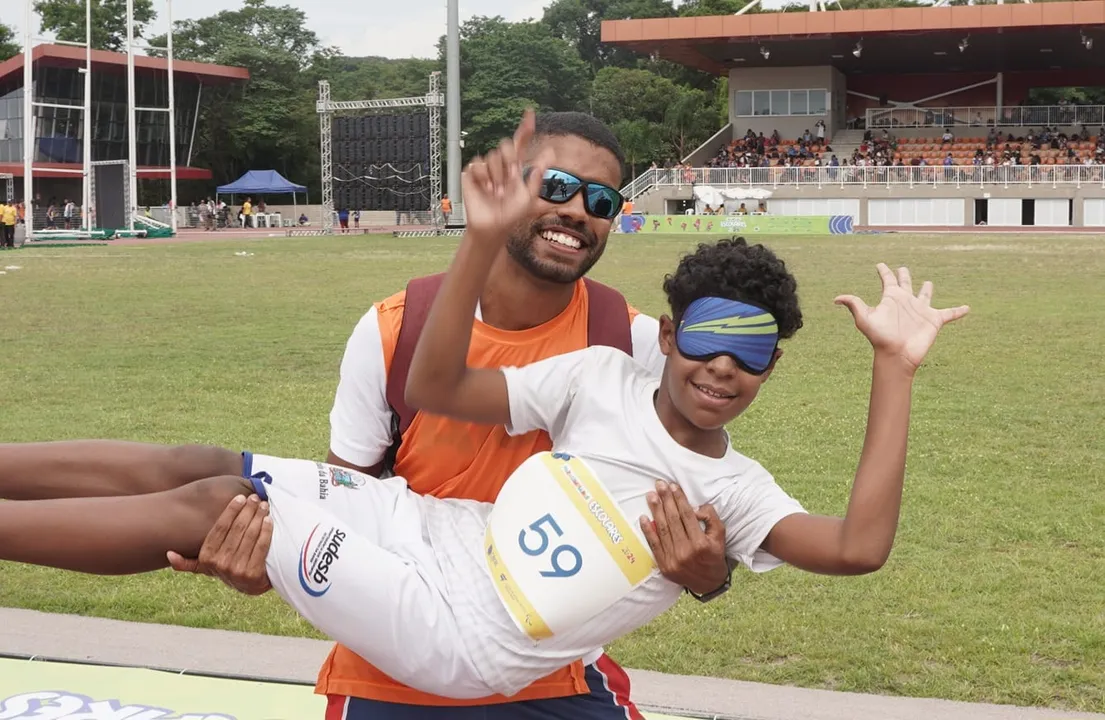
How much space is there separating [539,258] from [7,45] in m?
88.3

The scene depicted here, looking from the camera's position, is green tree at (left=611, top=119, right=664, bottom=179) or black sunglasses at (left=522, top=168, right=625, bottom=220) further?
green tree at (left=611, top=119, right=664, bottom=179)

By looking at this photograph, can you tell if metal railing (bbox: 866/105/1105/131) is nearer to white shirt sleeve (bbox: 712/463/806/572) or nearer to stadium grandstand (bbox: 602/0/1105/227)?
stadium grandstand (bbox: 602/0/1105/227)

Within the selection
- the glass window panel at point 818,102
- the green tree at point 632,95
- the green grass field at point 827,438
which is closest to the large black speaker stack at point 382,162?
the glass window panel at point 818,102

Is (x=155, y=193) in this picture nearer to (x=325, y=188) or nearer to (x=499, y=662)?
(x=325, y=188)

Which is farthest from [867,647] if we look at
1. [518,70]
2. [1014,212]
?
[518,70]

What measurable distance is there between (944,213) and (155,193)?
44206 millimetres

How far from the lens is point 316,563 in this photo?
9.39 ft

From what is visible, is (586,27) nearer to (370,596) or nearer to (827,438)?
(827,438)

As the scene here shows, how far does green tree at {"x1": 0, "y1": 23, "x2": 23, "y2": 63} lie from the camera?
267 ft

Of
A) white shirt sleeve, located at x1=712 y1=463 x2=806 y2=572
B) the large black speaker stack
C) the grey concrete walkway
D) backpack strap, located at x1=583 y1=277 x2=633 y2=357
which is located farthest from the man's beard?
the large black speaker stack

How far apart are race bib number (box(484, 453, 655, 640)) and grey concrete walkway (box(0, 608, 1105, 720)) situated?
2.08m

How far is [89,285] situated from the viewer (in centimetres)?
2373

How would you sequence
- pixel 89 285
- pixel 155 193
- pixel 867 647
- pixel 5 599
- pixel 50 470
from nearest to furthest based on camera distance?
pixel 50 470 → pixel 867 647 → pixel 5 599 → pixel 89 285 → pixel 155 193

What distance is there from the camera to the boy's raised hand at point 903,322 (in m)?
2.86
